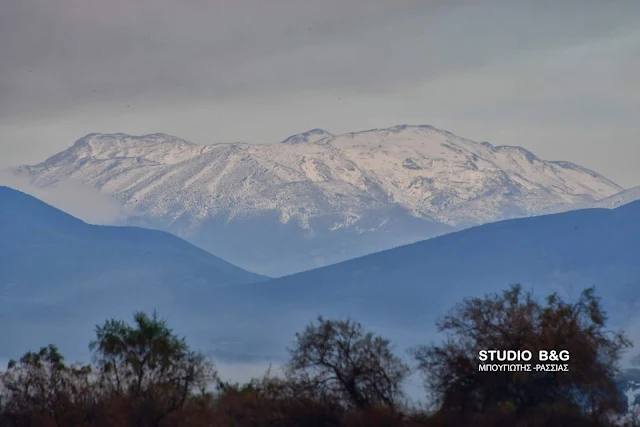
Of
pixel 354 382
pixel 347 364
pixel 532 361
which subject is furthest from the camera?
pixel 347 364

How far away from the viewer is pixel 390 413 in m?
64.7

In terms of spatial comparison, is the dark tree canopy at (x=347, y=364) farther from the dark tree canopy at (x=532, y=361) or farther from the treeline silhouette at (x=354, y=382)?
the dark tree canopy at (x=532, y=361)

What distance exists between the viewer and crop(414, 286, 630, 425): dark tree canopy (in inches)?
2542

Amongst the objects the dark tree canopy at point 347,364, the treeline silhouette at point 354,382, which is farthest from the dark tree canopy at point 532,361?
the dark tree canopy at point 347,364

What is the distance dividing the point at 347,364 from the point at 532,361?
472 inches

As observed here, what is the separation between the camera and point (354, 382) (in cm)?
7081

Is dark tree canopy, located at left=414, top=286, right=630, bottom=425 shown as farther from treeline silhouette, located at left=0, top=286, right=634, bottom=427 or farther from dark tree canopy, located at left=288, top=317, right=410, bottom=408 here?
dark tree canopy, located at left=288, top=317, right=410, bottom=408

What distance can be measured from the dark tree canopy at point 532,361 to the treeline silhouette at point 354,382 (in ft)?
0.26

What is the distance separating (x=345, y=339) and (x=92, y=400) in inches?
638

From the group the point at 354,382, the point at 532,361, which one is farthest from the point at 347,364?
the point at 532,361

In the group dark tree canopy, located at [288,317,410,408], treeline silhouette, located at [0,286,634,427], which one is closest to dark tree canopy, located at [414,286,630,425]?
treeline silhouette, located at [0,286,634,427]

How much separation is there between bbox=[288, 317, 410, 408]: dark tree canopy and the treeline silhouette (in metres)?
0.08

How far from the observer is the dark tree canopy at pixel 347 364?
70438mm

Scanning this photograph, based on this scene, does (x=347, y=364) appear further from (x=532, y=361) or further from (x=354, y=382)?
(x=532, y=361)
